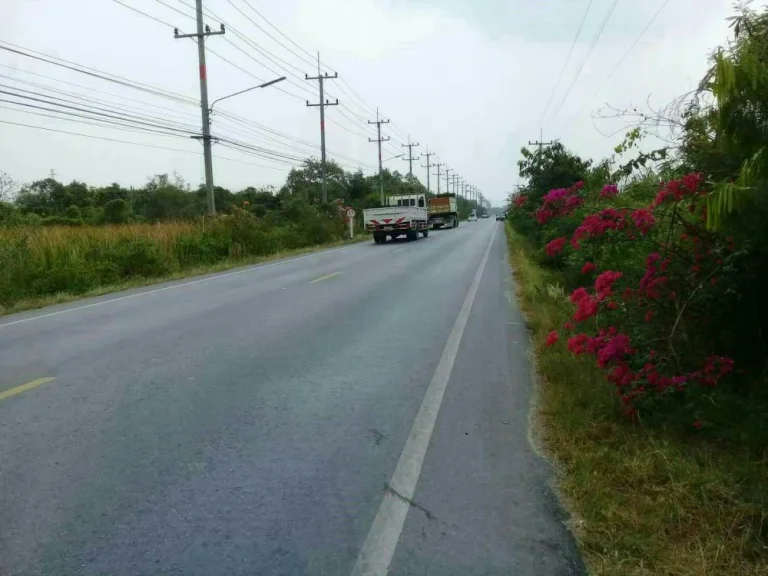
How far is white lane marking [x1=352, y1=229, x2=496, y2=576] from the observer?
3.24 m

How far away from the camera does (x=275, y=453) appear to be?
180 inches

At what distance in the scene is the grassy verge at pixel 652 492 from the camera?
3.12 metres

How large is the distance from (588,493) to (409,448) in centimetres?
134

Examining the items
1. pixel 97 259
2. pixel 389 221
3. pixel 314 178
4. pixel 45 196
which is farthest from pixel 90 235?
pixel 314 178

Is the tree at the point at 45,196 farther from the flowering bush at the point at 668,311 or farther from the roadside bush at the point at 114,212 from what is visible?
the flowering bush at the point at 668,311

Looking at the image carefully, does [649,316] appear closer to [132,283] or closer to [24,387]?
[24,387]

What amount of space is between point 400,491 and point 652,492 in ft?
4.82

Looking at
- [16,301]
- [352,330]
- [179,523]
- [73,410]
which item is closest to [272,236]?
[16,301]

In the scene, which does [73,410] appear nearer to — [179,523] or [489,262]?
[179,523]

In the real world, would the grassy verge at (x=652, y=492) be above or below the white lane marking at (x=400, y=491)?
above

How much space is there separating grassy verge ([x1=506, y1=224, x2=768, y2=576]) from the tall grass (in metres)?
12.6

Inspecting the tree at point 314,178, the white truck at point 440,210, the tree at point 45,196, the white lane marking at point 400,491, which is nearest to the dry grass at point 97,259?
the white lane marking at point 400,491

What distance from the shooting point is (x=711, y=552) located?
3.12 m

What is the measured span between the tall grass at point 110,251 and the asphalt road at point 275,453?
6999mm
